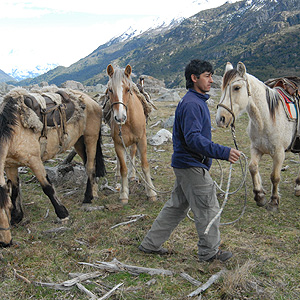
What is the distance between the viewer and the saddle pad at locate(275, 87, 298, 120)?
5559 millimetres

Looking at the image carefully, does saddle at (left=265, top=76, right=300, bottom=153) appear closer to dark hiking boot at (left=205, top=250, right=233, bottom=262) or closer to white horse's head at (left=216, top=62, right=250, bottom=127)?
white horse's head at (left=216, top=62, right=250, bottom=127)

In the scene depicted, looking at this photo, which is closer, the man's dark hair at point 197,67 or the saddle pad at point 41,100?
the man's dark hair at point 197,67

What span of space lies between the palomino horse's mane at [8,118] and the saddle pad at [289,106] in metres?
4.97

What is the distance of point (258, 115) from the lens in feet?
17.6

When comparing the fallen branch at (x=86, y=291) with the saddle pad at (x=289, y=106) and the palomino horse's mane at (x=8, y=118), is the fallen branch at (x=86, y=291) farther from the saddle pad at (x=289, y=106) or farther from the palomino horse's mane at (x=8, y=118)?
the saddle pad at (x=289, y=106)

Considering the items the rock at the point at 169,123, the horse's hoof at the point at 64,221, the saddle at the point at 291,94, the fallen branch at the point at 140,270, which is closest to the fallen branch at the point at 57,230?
the horse's hoof at the point at 64,221

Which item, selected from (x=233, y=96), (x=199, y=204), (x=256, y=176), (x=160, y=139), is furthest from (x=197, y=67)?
(x=160, y=139)

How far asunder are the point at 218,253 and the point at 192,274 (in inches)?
18.2

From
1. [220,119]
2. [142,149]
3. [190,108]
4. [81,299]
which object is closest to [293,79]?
[220,119]

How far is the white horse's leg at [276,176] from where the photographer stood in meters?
5.46

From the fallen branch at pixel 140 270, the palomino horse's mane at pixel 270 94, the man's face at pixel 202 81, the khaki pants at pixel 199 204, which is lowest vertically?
the fallen branch at pixel 140 270

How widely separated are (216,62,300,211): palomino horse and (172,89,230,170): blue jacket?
4.78 feet

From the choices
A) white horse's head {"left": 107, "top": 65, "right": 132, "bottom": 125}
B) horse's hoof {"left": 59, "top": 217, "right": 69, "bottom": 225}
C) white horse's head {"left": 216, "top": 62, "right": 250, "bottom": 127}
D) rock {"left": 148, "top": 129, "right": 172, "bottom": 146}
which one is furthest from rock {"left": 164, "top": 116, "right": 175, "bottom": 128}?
horse's hoof {"left": 59, "top": 217, "right": 69, "bottom": 225}

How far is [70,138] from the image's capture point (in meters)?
6.04
